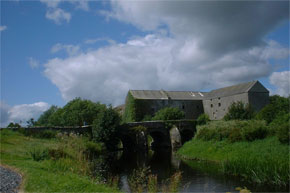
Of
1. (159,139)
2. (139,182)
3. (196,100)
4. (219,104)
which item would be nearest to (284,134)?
(139,182)

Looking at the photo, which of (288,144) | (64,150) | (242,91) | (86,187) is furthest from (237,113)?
(86,187)

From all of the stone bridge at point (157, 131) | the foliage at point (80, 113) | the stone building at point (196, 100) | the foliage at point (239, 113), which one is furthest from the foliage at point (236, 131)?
the foliage at point (80, 113)

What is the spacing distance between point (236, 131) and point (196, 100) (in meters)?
27.6

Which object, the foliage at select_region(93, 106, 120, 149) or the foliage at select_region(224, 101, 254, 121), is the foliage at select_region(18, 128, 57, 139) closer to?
the foliage at select_region(93, 106, 120, 149)

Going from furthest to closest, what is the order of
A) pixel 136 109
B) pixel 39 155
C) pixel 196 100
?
pixel 196 100
pixel 136 109
pixel 39 155

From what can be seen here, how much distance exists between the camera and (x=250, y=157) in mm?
18797

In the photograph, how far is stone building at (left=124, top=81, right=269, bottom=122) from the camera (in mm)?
41775

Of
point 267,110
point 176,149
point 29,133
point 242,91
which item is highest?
point 242,91

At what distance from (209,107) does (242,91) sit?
362 inches

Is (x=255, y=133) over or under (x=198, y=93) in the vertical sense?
under

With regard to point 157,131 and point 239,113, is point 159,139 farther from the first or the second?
point 239,113

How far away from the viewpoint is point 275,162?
582 inches

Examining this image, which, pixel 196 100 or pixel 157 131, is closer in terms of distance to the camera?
pixel 157 131

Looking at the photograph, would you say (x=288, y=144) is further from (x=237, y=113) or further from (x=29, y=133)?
(x=29, y=133)
